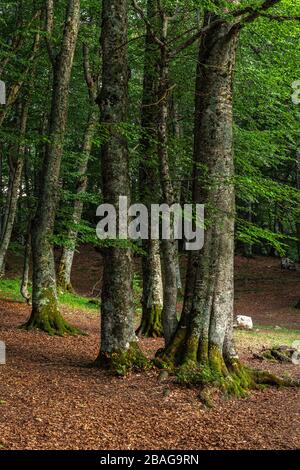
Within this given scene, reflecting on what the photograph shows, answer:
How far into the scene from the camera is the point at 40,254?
10.8 metres

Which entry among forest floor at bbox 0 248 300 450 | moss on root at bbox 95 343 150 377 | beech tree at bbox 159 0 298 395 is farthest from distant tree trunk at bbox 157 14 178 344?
forest floor at bbox 0 248 300 450

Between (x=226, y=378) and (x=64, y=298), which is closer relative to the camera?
(x=226, y=378)

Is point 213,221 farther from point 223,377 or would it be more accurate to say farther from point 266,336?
point 266,336

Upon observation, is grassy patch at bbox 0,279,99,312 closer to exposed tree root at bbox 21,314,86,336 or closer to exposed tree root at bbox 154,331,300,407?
exposed tree root at bbox 21,314,86,336

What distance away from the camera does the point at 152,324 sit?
11359 millimetres

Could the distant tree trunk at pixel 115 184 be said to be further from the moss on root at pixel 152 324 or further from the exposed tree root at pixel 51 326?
the moss on root at pixel 152 324

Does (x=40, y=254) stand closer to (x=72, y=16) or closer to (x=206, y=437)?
(x=72, y=16)

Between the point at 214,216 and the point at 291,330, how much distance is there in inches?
413

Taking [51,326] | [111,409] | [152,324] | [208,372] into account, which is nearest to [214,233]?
[208,372]

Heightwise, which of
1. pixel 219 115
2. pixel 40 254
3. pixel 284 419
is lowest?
pixel 284 419

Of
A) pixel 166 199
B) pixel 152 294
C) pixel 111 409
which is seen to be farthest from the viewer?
pixel 152 294

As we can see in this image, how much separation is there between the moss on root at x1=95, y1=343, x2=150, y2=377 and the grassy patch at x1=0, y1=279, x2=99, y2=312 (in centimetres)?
775

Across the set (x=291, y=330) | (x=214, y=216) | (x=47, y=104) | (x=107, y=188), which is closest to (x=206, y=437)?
(x=214, y=216)

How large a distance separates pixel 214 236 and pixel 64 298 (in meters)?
9.76
